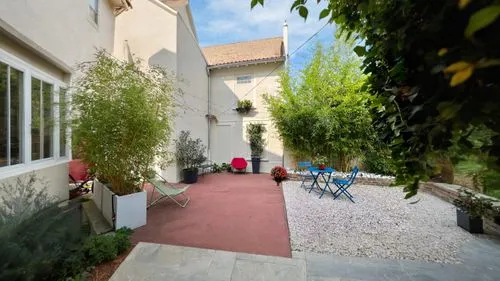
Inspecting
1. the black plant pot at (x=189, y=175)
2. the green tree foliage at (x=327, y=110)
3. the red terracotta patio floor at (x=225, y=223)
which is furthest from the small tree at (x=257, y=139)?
the red terracotta patio floor at (x=225, y=223)

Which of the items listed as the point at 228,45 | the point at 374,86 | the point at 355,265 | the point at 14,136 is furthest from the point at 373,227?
the point at 228,45

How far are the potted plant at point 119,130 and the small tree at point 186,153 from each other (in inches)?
121

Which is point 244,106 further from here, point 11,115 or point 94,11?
point 11,115

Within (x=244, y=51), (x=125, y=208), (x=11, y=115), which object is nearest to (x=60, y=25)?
(x=11, y=115)

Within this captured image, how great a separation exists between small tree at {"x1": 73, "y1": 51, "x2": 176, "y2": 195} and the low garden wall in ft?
16.1

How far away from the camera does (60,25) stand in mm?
3889

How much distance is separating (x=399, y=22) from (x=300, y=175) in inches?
264

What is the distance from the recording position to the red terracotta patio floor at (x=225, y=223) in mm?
3049

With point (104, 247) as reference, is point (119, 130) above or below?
above

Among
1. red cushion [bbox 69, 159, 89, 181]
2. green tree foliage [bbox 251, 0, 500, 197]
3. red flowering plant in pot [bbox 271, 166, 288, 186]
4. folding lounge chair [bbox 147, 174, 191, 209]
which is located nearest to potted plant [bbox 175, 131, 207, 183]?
folding lounge chair [bbox 147, 174, 191, 209]

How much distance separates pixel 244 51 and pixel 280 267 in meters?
10.1

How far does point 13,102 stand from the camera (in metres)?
2.91

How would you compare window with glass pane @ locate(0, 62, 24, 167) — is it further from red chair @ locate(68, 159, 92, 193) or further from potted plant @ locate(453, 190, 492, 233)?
potted plant @ locate(453, 190, 492, 233)

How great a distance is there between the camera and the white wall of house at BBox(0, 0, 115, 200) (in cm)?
281
